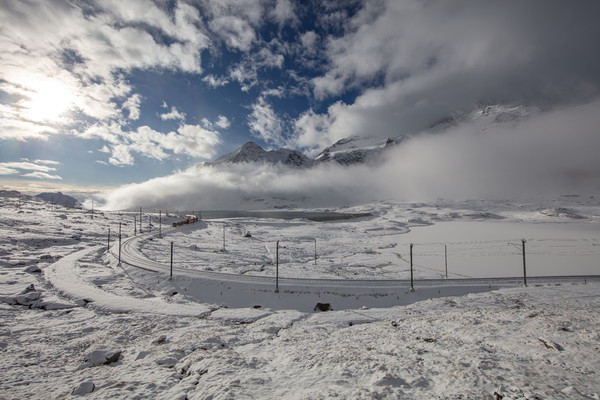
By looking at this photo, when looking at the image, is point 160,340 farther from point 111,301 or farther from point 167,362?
point 111,301

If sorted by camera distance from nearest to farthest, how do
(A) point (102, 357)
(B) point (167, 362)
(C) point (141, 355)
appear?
(B) point (167, 362)
(A) point (102, 357)
(C) point (141, 355)

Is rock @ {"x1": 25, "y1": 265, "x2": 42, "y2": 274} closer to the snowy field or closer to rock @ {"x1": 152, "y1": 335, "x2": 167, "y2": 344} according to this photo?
the snowy field

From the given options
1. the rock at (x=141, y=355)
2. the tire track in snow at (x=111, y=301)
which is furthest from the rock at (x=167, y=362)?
the tire track in snow at (x=111, y=301)

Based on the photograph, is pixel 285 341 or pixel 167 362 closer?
pixel 167 362

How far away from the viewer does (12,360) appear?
10.7 m

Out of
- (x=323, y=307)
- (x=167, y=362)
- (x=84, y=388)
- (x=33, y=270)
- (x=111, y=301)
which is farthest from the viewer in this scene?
(x=33, y=270)

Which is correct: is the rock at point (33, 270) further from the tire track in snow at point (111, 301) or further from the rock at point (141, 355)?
the rock at point (141, 355)

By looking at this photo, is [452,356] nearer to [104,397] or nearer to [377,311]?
[377,311]

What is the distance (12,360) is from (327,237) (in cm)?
7623

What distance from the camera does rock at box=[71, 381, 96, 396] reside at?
8031 mm

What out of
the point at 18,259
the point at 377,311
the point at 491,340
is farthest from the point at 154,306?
the point at 18,259

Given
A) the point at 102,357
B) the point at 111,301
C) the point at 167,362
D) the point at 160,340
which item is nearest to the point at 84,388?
the point at 167,362

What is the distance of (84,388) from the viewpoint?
8.11m

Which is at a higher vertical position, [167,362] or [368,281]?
[167,362]
